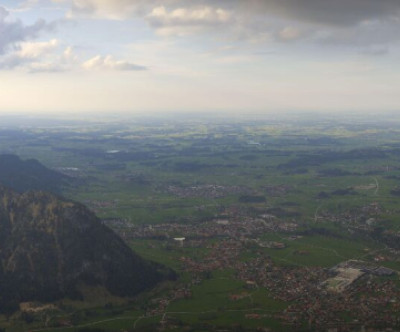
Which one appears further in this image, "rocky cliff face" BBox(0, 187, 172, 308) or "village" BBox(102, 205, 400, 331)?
"rocky cliff face" BBox(0, 187, 172, 308)

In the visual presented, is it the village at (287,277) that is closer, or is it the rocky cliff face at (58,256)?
the village at (287,277)

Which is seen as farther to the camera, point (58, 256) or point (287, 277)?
point (287, 277)

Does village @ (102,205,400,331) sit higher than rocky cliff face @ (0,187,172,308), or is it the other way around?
rocky cliff face @ (0,187,172,308)

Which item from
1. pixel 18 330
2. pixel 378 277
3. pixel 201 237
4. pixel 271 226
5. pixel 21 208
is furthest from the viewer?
pixel 271 226

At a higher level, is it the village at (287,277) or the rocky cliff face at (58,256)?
the rocky cliff face at (58,256)

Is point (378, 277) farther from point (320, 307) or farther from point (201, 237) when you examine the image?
point (201, 237)

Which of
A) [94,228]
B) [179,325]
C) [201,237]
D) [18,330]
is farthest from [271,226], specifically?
[18,330]

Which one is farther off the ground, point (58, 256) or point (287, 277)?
point (58, 256)

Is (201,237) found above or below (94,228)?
below
